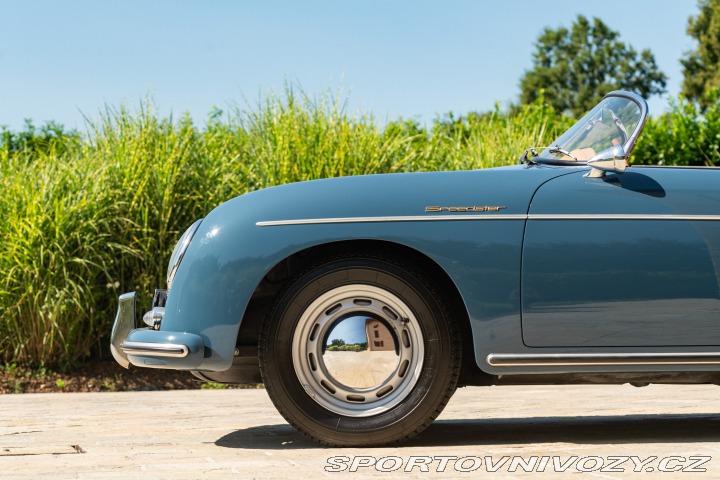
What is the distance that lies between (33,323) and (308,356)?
16.6ft

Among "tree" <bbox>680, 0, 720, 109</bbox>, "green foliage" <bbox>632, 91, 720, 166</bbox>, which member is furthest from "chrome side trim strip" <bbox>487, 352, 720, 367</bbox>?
"tree" <bbox>680, 0, 720, 109</bbox>

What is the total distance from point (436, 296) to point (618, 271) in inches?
29.4

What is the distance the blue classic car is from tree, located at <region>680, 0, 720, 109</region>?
133 feet

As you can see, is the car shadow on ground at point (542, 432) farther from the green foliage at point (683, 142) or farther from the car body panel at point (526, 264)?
the green foliage at point (683, 142)

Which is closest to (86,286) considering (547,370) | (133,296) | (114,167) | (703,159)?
(114,167)

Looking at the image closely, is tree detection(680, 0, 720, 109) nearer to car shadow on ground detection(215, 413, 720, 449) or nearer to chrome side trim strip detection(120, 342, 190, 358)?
car shadow on ground detection(215, 413, 720, 449)

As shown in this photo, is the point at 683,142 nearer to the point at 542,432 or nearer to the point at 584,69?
the point at 542,432

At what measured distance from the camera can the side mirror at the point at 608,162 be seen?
4.13m

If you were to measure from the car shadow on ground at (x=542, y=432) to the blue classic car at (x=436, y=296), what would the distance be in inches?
13.2

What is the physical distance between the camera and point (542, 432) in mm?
4695

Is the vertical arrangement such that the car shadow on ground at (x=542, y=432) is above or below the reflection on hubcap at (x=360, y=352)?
below

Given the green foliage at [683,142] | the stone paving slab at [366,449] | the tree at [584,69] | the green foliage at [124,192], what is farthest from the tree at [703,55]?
the stone paving slab at [366,449]

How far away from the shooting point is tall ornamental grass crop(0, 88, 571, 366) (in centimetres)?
840

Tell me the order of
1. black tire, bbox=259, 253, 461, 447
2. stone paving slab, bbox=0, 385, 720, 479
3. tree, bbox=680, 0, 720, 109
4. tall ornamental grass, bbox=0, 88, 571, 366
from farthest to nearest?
tree, bbox=680, 0, 720, 109 < tall ornamental grass, bbox=0, 88, 571, 366 < black tire, bbox=259, 253, 461, 447 < stone paving slab, bbox=0, 385, 720, 479
